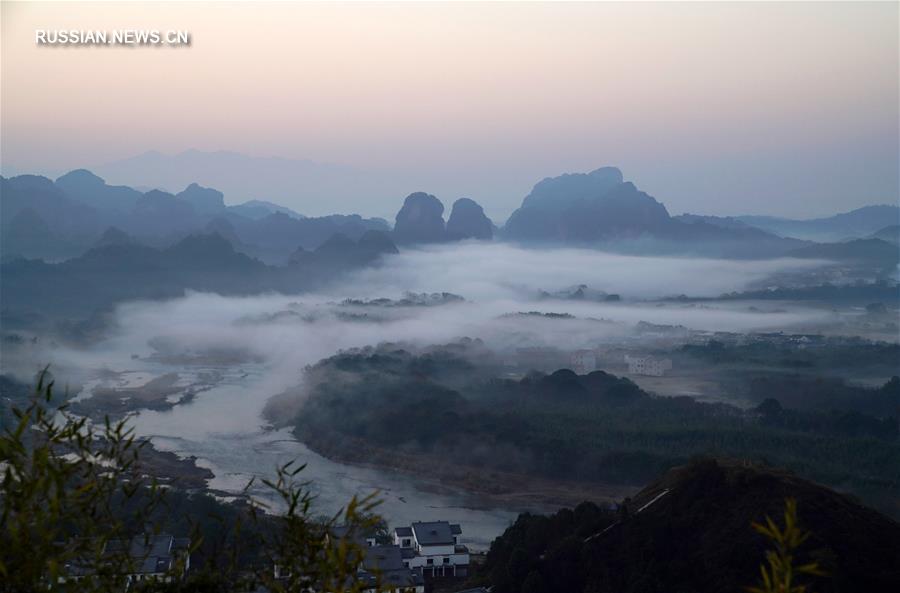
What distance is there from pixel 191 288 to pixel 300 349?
11239 millimetres

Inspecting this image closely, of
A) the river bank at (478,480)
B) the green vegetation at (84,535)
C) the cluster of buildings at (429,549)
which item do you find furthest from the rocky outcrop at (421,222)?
the green vegetation at (84,535)

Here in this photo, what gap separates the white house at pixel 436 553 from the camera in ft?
32.1

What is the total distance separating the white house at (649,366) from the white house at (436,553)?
1197 centimetres

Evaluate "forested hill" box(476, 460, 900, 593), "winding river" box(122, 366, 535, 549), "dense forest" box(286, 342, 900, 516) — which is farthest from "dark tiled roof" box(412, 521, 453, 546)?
"dense forest" box(286, 342, 900, 516)

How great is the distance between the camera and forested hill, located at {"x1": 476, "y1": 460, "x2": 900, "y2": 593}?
7258mm

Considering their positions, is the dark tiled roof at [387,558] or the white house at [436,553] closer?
the dark tiled roof at [387,558]

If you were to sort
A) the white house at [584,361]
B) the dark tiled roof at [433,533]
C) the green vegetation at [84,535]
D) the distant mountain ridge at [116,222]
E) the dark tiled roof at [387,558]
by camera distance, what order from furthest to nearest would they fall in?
the distant mountain ridge at [116,222] → the white house at [584,361] → the dark tiled roof at [433,533] → the dark tiled roof at [387,558] → the green vegetation at [84,535]

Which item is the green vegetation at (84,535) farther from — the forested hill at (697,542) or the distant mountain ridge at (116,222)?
the distant mountain ridge at (116,222)

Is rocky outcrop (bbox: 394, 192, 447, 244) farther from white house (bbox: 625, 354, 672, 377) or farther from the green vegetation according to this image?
the green vegetation

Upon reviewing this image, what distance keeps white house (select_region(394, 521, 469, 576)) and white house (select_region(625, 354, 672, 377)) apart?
11970 mm

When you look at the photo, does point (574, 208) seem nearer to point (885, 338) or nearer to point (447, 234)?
point (447, 234)

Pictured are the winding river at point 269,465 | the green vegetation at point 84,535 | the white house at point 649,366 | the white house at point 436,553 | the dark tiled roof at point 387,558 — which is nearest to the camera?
the green vegetation at point 84,535

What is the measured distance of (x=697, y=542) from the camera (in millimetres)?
7961

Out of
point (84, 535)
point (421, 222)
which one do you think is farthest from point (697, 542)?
point (421, 222)
